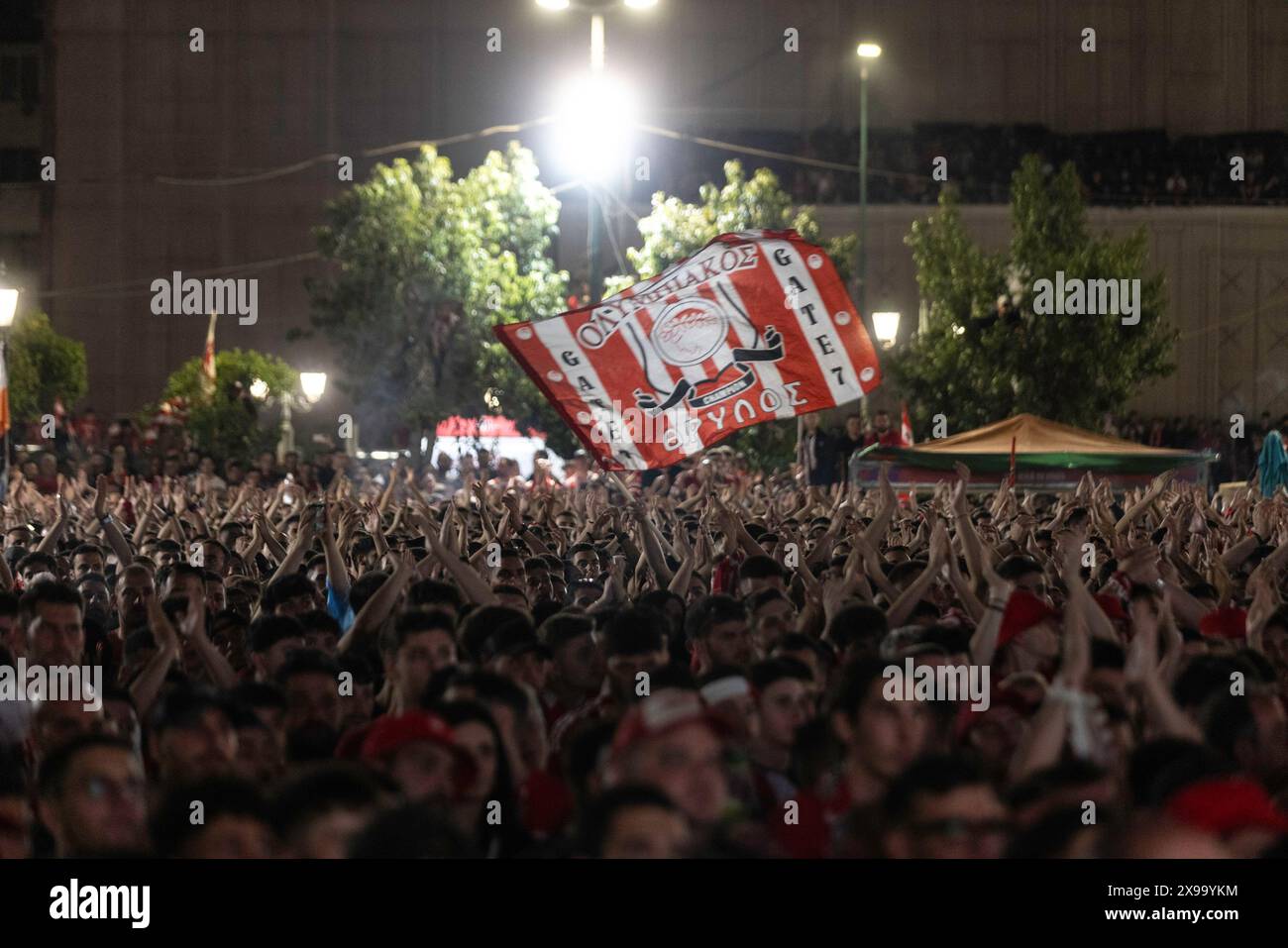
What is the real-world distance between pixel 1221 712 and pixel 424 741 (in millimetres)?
2161

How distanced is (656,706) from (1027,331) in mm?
24450

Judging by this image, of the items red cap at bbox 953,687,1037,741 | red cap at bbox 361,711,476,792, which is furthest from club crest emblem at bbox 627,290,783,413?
red cap at bbox 361,711,476,792

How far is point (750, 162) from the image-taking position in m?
36.1

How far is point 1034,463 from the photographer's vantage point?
62.2ft

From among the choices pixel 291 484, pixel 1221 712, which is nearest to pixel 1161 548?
pixel 1221 712

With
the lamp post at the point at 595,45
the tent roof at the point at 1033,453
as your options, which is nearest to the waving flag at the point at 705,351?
the tent roof at the point at 1033,453

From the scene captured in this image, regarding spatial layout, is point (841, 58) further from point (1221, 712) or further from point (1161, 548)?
point (1221, 712)

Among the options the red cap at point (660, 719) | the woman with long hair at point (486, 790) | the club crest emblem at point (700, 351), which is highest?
the club crest emblem at point (700, 351)

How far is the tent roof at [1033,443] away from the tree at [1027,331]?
7.79 m

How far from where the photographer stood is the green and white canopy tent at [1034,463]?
725 inches

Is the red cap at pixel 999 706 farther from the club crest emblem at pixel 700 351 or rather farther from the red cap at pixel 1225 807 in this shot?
the club crest emblem at pixel 700 351

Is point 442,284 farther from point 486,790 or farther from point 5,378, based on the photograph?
point 486,790

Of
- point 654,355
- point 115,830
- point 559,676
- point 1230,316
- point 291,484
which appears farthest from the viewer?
point 1230,316
